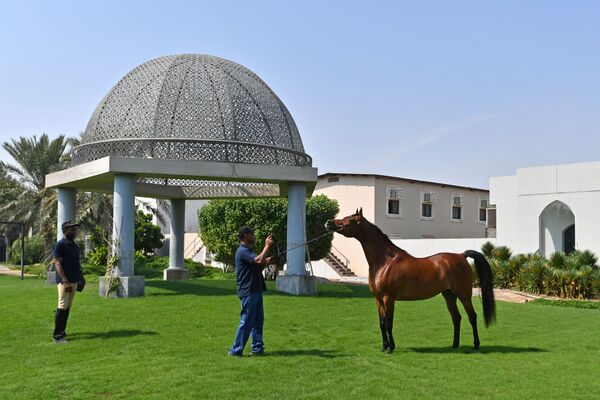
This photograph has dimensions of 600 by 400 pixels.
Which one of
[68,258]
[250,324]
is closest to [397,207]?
[68,258]

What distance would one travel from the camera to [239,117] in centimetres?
1555

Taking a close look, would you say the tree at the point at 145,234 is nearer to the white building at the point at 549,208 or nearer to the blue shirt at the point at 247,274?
the white building at the point at 549,208

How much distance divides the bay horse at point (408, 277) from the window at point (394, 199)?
26575 mm

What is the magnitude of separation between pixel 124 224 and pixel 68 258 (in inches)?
193

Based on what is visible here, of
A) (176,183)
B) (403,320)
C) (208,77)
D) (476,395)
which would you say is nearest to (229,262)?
(176,183)

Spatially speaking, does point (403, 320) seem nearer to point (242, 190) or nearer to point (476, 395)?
point (476, 395)

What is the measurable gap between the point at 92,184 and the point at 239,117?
5187 mm

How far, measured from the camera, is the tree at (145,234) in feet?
122

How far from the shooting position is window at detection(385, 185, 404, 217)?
117ft

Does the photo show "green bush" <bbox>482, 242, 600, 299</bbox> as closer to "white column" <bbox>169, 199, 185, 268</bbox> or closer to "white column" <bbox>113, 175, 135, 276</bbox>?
"white column" <bbox>169, 199, 185, 268</bbox>

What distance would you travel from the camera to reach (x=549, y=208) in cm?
2675

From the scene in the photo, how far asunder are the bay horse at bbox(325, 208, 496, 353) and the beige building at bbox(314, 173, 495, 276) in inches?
981

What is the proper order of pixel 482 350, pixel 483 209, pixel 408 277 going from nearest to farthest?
pixel 408 277 < pixel 482 350 < pixel 483 209

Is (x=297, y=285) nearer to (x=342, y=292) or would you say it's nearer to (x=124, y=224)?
(x=342, y=292)
